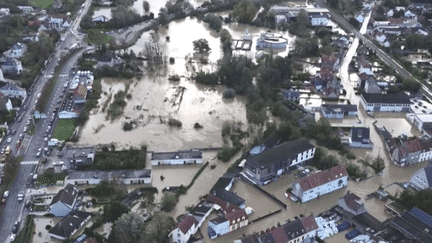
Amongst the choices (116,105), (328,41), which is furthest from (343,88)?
(116,105)

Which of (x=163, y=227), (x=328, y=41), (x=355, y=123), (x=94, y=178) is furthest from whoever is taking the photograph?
(x=328, y=41)

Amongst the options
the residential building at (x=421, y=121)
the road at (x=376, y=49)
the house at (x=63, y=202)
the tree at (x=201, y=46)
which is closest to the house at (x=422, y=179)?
the residential building at (x=421, y=121)

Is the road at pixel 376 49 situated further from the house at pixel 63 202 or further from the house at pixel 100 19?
the house at pixel 100 19

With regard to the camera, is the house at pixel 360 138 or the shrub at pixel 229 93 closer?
the house at pixel 360 138

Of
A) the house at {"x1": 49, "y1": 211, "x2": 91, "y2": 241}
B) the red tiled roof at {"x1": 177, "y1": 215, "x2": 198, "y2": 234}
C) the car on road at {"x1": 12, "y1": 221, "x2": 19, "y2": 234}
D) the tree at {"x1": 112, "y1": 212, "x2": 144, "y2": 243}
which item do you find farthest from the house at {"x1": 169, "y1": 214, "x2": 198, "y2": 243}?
the car on road at {"x1": 12, "y1": 221, "x2": 19, "y2": 234}

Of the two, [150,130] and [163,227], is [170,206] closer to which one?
[163,227]

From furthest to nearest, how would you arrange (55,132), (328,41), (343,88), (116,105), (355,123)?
(328,41), (343,88), (116,105), (355,123), (55,132)
